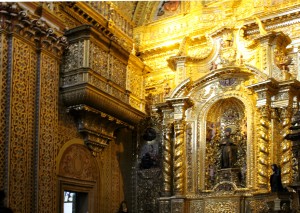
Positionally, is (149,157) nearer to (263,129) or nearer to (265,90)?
(263,129)

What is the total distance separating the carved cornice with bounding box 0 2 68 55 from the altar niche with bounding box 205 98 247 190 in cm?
468

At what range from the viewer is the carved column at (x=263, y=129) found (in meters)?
12.8

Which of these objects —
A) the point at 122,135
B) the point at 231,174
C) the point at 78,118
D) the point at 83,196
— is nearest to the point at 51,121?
the point at 78,118

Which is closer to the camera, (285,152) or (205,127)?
(285,152)

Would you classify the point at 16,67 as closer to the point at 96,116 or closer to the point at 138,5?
the point at 96,116

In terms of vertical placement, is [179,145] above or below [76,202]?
above

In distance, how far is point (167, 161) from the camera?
14.5m

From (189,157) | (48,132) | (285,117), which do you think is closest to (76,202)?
(48,132)

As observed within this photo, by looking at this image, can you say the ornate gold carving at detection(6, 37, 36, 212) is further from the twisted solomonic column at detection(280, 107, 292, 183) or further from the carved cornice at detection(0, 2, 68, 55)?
the twisted solomonic column at detection(280, 107, 292, 183)

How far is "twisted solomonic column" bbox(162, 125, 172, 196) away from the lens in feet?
47.1

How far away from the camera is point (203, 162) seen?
14078 millimetres

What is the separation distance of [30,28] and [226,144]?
19.5 ft

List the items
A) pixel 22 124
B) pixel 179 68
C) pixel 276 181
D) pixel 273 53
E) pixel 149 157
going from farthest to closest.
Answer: pixel 149 157
pixel 179 68
pixel 273 53
pixel 276 181
pixel 22 124

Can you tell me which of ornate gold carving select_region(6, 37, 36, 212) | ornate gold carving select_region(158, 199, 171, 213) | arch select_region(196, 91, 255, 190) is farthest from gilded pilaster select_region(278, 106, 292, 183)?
ornate gold carving select_region(6, 37, 36, 212)
